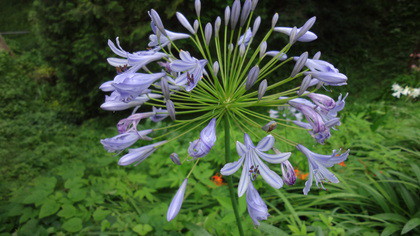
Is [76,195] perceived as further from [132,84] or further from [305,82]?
[305,82]

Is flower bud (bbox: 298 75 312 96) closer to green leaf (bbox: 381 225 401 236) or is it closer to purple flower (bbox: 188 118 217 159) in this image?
purple flower (bbox: 188 118 217 159)

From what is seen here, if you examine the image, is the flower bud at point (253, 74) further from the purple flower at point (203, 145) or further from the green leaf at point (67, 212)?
the green leaf at point (67, 212)

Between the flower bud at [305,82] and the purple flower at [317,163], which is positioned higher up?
the flower bud at [305,82]

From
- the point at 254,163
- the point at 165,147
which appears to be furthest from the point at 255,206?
the point at 165,147

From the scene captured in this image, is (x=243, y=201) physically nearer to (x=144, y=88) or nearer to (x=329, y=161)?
(x=329, y=161)

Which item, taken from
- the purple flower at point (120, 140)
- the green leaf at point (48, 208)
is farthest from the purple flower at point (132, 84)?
the green leaf at point (48, 208)

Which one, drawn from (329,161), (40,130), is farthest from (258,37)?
(329,161)
